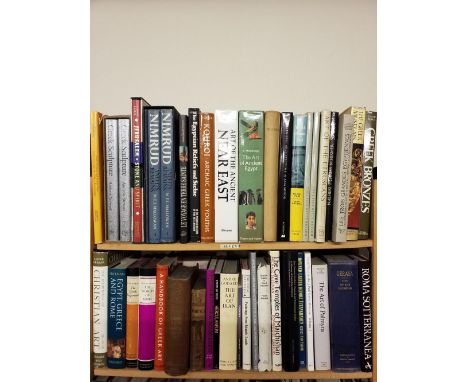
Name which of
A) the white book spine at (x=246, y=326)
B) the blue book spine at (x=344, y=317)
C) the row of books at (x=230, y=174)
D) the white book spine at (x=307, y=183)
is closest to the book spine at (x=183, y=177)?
the row of books at (x=230, y=174)

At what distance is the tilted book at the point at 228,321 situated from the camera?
2.75 ft

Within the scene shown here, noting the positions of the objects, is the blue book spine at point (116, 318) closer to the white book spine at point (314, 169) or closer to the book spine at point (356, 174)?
the white book spine at point (314, 169)

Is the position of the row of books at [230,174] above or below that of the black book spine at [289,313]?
above

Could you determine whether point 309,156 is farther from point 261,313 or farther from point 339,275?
point 261,313

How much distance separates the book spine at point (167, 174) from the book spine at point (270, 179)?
0.28 m

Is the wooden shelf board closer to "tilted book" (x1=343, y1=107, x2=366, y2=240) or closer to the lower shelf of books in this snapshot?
"tilted book" (x1=343, y1=107, x2=366, y2=240)

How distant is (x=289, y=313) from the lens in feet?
2.80

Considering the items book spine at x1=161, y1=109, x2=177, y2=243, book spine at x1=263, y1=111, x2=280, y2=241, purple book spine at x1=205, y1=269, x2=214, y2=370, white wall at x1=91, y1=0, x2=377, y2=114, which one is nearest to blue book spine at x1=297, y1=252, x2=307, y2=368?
book spine at x1=263, y1=111, x2=280, y2=241

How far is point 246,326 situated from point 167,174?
1.74ft

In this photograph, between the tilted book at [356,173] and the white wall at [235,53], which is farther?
the white wall at [235,53]

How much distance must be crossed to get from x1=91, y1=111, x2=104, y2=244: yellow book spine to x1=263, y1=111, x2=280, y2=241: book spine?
500 mm

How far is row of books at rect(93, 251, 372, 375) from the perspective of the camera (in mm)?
843

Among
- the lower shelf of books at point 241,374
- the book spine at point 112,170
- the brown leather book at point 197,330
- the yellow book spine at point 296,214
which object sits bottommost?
the lower shelf of books at point 241,374
